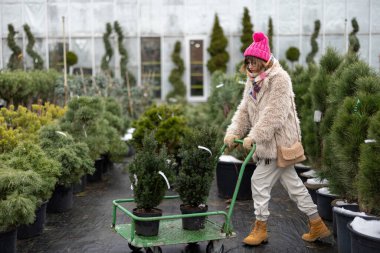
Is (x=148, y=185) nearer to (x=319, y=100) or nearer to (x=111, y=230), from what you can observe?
(x=111, y=230)

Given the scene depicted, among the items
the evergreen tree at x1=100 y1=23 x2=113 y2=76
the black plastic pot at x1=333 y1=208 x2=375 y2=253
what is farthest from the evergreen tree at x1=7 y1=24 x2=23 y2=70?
the black plastic pot at x1=333 y1=208 x2=375 y2=253

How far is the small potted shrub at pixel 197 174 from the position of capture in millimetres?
5008

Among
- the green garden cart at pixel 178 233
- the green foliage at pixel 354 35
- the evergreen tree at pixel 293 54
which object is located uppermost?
the green foliage at pixel 354 35

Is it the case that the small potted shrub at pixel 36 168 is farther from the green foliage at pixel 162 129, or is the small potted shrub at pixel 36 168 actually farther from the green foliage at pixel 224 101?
the green foliage at pixel 224 101

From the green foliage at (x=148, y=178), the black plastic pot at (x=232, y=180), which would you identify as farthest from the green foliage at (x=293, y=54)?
the green foliage at (x=148, y=178)

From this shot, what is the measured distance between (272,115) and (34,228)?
2.58 m

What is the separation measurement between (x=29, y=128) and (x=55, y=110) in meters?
1.59

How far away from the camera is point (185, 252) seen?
521 centimetres

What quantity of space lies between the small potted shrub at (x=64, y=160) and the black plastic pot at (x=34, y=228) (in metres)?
0.63

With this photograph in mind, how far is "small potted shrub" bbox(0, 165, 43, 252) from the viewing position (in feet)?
16.1

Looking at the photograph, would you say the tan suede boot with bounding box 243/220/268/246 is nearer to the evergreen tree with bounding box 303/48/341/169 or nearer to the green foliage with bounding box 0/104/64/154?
the evergreen tree with bounding box 303/48/341/169

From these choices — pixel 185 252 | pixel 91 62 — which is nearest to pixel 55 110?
pixel 185 252

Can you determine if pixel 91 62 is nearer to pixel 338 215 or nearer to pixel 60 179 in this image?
pixel 60 179

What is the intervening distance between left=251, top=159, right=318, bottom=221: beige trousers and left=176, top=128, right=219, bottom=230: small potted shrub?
45 cm
